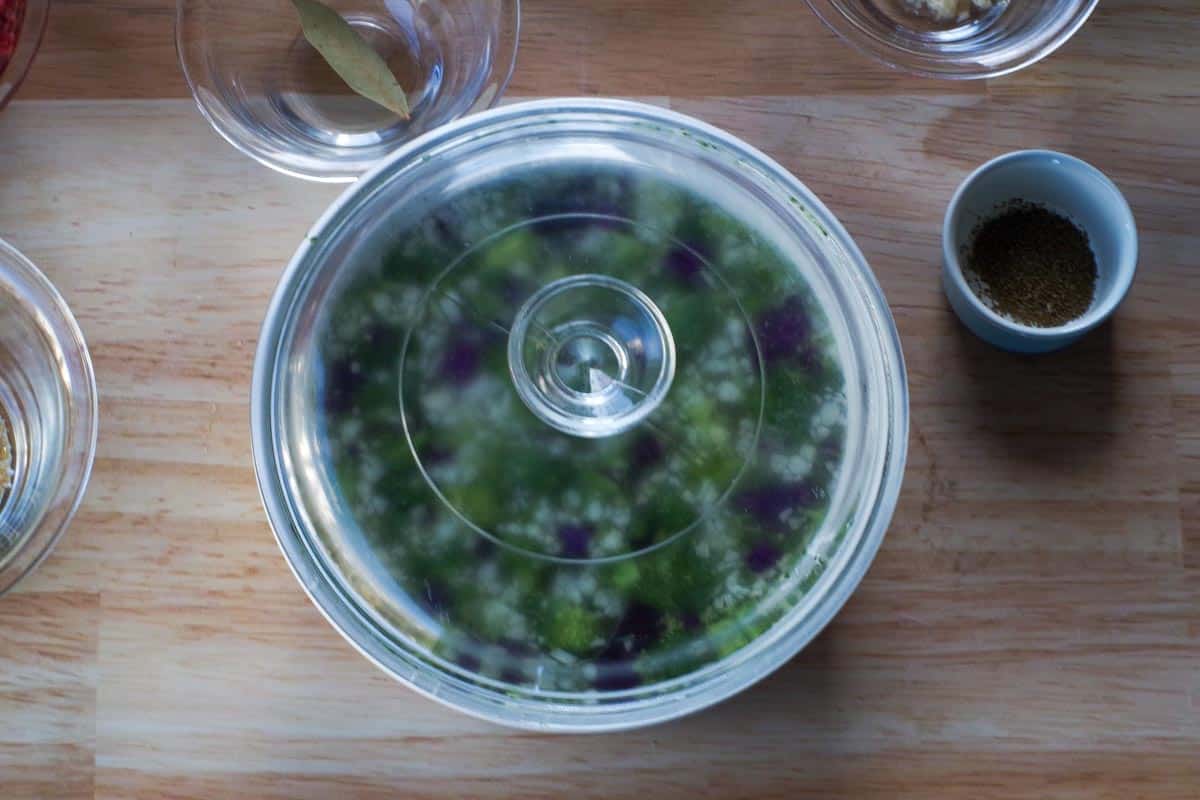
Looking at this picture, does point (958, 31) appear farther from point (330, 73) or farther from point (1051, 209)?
point (330, 73)

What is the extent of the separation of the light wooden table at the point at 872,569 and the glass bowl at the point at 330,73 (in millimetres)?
28

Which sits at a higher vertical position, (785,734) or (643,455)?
(643,455)

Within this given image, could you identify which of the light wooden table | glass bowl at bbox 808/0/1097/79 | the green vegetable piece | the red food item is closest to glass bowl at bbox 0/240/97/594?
the light wooden table

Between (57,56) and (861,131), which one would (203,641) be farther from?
(861,131)

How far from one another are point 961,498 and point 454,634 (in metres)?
0.37

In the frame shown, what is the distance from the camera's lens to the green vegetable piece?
2.79 feet

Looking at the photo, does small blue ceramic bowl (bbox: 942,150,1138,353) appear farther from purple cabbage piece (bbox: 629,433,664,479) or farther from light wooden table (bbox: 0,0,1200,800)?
purple cabbage piece (bbox: 629,433,664,479)

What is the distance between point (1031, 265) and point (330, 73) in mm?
530

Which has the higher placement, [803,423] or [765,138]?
[765,138]

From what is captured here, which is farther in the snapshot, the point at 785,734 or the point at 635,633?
the point at 785,734

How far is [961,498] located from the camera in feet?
2.86

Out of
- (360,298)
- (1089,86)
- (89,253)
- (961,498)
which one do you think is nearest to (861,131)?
(1089,86)

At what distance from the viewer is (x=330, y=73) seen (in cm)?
90

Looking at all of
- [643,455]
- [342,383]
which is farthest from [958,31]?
[342,383]
